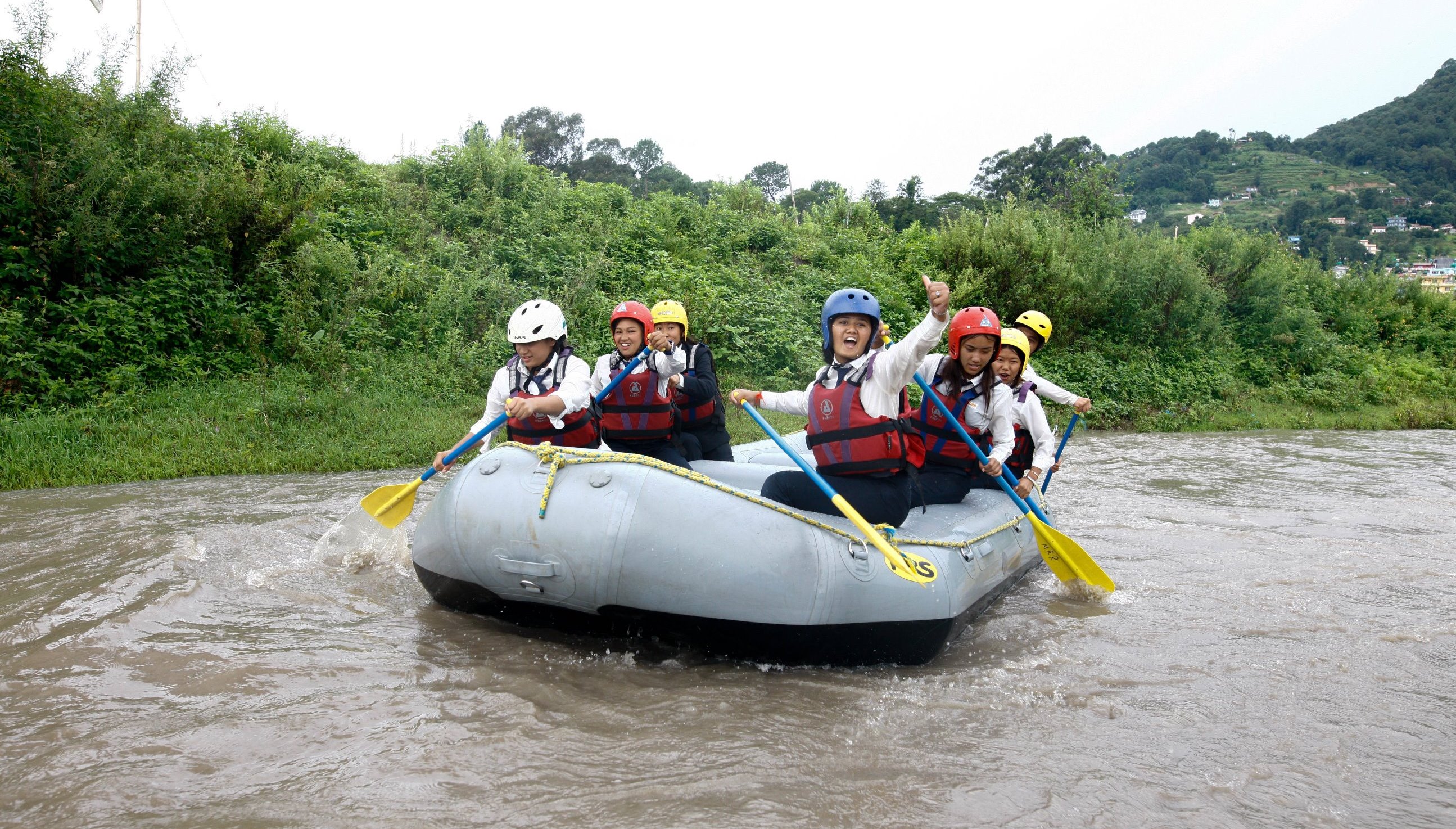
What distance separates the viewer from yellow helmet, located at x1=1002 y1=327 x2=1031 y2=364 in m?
5.48

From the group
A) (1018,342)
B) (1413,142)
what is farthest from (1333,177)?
(1018,342)

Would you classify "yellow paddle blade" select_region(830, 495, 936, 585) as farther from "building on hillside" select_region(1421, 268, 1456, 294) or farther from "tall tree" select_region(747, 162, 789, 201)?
"tall tree" select_region(747, 162, 789, 201)

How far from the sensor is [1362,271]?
741 inches

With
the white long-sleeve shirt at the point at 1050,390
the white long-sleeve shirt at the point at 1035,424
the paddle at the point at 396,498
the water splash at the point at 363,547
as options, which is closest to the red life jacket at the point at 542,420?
the paddle at the point at 396,498

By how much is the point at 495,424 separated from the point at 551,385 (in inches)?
13.1

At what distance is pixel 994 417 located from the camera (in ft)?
16.8

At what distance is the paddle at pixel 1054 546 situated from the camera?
16.2 ft

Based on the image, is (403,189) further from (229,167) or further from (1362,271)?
(1362,271)

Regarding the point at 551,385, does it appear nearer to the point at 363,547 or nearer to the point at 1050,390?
the point at 363,547

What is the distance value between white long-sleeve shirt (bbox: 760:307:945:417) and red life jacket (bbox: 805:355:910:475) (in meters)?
0.02

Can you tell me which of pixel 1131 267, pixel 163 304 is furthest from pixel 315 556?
pixel 1131 267

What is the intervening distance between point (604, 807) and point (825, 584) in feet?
4.17

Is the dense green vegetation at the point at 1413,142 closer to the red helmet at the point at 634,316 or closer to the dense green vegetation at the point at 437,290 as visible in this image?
the dense green vegetation at the point at 437,290

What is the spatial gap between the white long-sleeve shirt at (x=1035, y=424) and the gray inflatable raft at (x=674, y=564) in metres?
1.45
